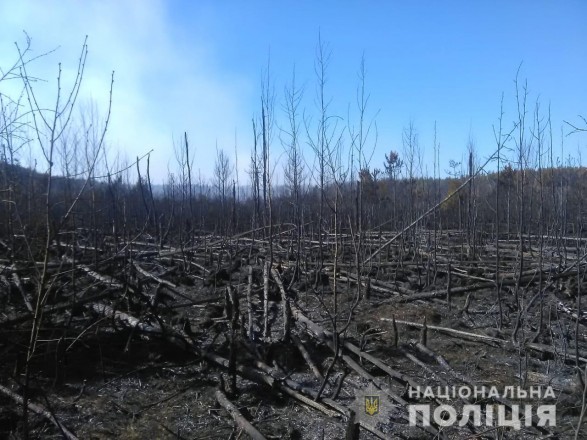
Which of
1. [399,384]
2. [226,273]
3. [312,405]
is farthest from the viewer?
[226,273]

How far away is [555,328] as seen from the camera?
589 cm

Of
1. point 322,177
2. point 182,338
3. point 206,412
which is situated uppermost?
point 322,177

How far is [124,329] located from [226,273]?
3867 mm

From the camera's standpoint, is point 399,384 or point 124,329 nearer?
point 399,384

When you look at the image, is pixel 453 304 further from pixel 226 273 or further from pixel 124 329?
pixel 124 329

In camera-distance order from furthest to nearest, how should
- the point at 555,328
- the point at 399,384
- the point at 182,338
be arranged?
the point at 555,328
the point at 182,338
the point at 399,384

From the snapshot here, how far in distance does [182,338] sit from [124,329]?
27.7 inches

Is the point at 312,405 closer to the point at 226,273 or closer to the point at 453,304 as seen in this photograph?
the point at 453,304

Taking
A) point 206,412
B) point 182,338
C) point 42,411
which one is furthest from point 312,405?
point 42,411

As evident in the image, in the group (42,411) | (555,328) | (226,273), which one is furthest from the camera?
(226,273)

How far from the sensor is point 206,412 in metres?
3.70

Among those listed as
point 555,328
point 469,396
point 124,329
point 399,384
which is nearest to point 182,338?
point 124,329

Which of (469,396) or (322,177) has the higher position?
(322,177)

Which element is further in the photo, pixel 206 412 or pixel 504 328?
pixel 504 328
